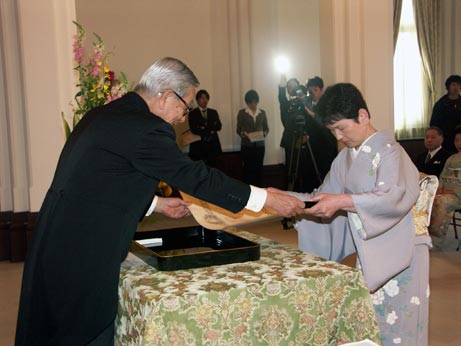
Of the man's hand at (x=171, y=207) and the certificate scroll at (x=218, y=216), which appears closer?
the certificate scroll at (x=218, y=216)

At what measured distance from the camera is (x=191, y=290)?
2371 mm

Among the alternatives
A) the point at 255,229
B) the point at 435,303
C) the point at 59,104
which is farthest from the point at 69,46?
the point at 435,303

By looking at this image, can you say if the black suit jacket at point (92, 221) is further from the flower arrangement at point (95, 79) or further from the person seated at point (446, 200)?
the person seated at point (446, 200)

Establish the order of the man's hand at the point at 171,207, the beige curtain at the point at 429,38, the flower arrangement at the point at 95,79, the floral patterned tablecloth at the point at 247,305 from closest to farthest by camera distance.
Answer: the floral patterned tablecloth at the point at 247,305, the man's hand at the point at 171,207, the flower arrangement at the point at 95,79, the beige curtain at the point at 429,38

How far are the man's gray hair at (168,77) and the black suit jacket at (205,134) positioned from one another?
284 inches

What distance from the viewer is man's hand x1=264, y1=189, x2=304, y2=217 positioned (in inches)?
109

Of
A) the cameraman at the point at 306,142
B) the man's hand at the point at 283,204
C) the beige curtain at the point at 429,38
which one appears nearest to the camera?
the man's hand at the point at 283,204

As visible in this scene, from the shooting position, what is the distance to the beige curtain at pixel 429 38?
1238cm

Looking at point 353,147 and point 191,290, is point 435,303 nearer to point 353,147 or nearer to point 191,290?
point 353,147

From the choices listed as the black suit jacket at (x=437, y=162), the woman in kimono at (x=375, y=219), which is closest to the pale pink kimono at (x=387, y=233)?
the woman in kimono at (x=375, y=219)

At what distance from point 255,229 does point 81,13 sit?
415 cm

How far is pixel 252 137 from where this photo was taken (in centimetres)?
986

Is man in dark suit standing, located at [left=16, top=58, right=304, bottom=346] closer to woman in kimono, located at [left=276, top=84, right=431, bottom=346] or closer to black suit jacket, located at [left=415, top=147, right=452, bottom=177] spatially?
woman in kimono, located at [left=276, top=84, right=431, bottom=346]

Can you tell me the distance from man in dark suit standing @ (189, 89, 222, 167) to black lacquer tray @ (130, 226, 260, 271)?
21.8 feet
